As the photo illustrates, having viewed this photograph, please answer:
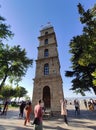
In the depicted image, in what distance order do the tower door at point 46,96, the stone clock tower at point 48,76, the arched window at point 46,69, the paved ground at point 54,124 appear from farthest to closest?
the arched window at point 46,69
the tower door at point 46,96
the stone clock tower at point 48,76
the paved ground at point 54,124

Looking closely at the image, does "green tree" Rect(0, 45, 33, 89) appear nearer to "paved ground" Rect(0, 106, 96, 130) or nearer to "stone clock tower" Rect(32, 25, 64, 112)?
"stone clock tower" Rect(32, 25, 64, 112)

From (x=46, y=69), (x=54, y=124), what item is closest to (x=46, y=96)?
(x=46, y=69)

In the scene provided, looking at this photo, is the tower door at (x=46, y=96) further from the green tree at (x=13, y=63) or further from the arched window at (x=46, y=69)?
the green tree at (x=13, y=63)

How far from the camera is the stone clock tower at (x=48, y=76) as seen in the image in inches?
767

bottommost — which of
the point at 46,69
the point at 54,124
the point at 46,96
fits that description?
the point at 54,124

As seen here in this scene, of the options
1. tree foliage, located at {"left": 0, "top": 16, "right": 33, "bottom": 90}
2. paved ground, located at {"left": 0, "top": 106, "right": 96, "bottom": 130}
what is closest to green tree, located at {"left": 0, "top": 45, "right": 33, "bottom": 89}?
tree foliage, located at {"left": 0, "top": 16, "right": 33, "bottom": 90}

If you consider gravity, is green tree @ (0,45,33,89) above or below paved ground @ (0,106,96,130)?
above

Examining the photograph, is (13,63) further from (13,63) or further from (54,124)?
(54,124)

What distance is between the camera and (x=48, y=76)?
69.0ft

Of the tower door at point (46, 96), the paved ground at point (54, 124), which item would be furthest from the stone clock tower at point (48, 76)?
the paved ground at point (54, 124)

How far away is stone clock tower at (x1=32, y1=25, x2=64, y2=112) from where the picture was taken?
19.5m

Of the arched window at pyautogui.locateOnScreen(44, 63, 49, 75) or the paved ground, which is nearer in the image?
the paved ground

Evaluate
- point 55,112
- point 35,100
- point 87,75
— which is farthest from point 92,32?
point 87,75

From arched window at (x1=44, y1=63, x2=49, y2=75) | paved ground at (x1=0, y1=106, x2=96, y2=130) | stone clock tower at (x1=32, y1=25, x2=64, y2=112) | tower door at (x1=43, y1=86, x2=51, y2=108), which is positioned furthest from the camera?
arched window at (x1=44, y1=63, x2=49, y2=75)
